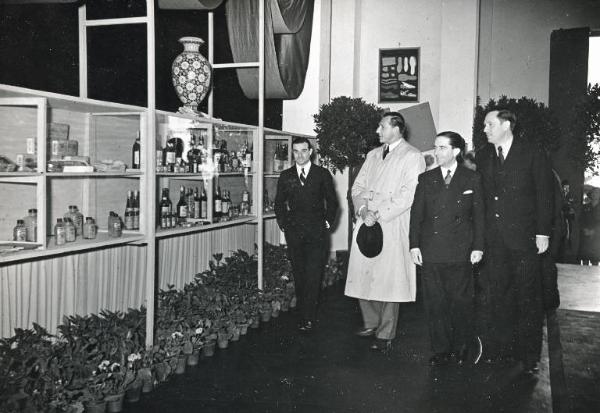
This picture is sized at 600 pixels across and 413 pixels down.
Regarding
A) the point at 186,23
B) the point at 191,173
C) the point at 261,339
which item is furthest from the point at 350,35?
the point at 261,339

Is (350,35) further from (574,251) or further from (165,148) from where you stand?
(574,251)

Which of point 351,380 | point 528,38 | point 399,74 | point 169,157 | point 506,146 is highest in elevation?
point 528,38

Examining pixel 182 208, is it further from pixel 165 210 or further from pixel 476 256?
pixel 476 256

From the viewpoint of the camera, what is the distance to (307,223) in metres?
5.05

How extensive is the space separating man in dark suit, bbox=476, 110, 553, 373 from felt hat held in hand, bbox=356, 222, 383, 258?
801 mm

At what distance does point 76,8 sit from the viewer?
4.20 m

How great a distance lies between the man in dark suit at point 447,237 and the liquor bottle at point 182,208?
6.43 ft

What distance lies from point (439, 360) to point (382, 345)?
49 cm

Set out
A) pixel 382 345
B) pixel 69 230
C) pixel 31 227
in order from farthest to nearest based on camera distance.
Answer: pixel 382 345 → pixel 69 230 → pixel 31 227

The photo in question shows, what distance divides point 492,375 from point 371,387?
0.90m

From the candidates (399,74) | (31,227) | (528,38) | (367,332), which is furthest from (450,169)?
(528,38)

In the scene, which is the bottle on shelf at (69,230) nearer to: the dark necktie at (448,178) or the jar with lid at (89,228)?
the jar with lid at (89,228)

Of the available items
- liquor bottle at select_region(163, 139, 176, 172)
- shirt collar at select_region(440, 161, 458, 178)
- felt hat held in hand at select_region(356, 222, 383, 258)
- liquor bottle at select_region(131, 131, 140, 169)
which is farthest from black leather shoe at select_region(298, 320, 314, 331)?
liquor bottle at select_region(131, 131, 140, 169)

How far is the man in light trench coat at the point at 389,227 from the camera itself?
4.50 m
